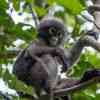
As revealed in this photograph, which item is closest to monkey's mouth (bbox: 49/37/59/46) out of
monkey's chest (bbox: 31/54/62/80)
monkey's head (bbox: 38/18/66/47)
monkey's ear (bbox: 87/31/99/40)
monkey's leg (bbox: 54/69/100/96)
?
monkey's head (bbox: 38/18/66/47)

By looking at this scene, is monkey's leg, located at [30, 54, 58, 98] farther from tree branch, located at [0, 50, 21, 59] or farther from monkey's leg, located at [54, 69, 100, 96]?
tree branch, located at [0, 50, 21, 59]

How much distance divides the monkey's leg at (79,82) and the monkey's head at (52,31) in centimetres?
47

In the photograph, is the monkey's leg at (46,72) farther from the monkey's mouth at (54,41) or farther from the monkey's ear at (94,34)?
the monkey's ear at (94,34)

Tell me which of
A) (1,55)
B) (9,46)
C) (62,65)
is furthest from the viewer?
(62,65)

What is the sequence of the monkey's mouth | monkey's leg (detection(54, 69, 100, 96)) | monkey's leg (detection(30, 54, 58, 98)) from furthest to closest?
the monkey's mouth
monkey's leg (detection(30, 54, 58, 98))
monkey's leg (detection(54, 69, 100, 96))

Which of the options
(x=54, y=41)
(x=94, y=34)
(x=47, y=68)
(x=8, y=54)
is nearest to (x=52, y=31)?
(x=54, y=41)

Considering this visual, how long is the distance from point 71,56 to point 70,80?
0.53 metres

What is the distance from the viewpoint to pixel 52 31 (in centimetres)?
347

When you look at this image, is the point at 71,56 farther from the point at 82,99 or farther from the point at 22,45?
the point at 82,99

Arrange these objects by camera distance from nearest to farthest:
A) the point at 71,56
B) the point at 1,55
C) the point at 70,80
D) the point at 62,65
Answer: the point at 1,55
the point at 70,80
the point at 62,65
the point at 71,56

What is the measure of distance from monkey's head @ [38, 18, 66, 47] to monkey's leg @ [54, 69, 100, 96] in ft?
1.55

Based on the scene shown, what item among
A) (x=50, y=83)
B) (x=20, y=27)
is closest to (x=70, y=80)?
(x=50, y=83)

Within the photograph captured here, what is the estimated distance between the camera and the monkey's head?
11.1 ft

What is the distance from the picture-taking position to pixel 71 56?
11.4 ft
